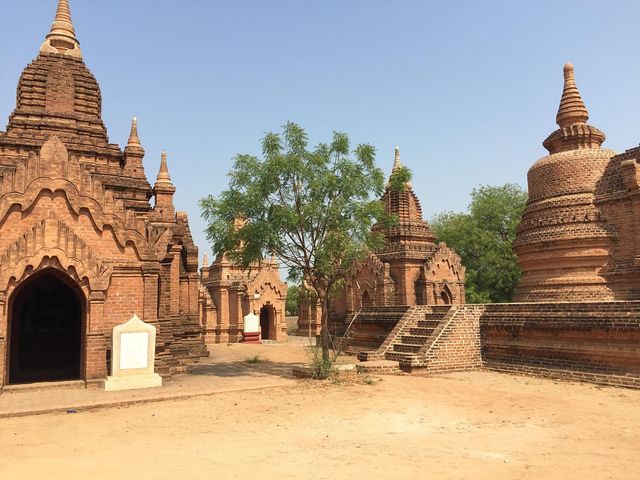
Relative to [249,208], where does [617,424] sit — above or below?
below

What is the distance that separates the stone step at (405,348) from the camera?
49.5 ft

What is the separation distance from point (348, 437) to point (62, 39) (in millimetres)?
17685

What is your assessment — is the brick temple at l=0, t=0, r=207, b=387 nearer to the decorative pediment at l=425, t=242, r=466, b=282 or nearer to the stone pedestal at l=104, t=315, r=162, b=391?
the stone pedestal at l=104, t=315, r=162, b=391

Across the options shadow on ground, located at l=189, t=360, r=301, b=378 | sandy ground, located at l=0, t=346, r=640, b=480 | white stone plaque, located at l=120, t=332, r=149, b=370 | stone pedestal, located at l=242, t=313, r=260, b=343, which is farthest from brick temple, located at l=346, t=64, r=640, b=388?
stone pedestal, located at l=242, t=313, r=260, b=343

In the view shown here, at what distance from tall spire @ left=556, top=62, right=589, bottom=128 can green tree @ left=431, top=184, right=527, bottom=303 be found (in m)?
18.0

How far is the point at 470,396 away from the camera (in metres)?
10.7

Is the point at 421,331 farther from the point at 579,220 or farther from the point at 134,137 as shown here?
the point at 134,137

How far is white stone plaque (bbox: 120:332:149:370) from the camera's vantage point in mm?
12281

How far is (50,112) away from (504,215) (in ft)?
106

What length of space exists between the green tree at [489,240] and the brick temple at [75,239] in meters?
23.1

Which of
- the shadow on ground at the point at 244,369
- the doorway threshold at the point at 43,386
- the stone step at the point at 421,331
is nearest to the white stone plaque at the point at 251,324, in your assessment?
the shadow on ground at the point at 244,369

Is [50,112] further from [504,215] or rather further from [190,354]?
[504,215]

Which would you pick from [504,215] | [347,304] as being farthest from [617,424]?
[504,215]

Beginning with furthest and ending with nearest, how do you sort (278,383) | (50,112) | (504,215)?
(504,215)
(50,112)
(278,383)
